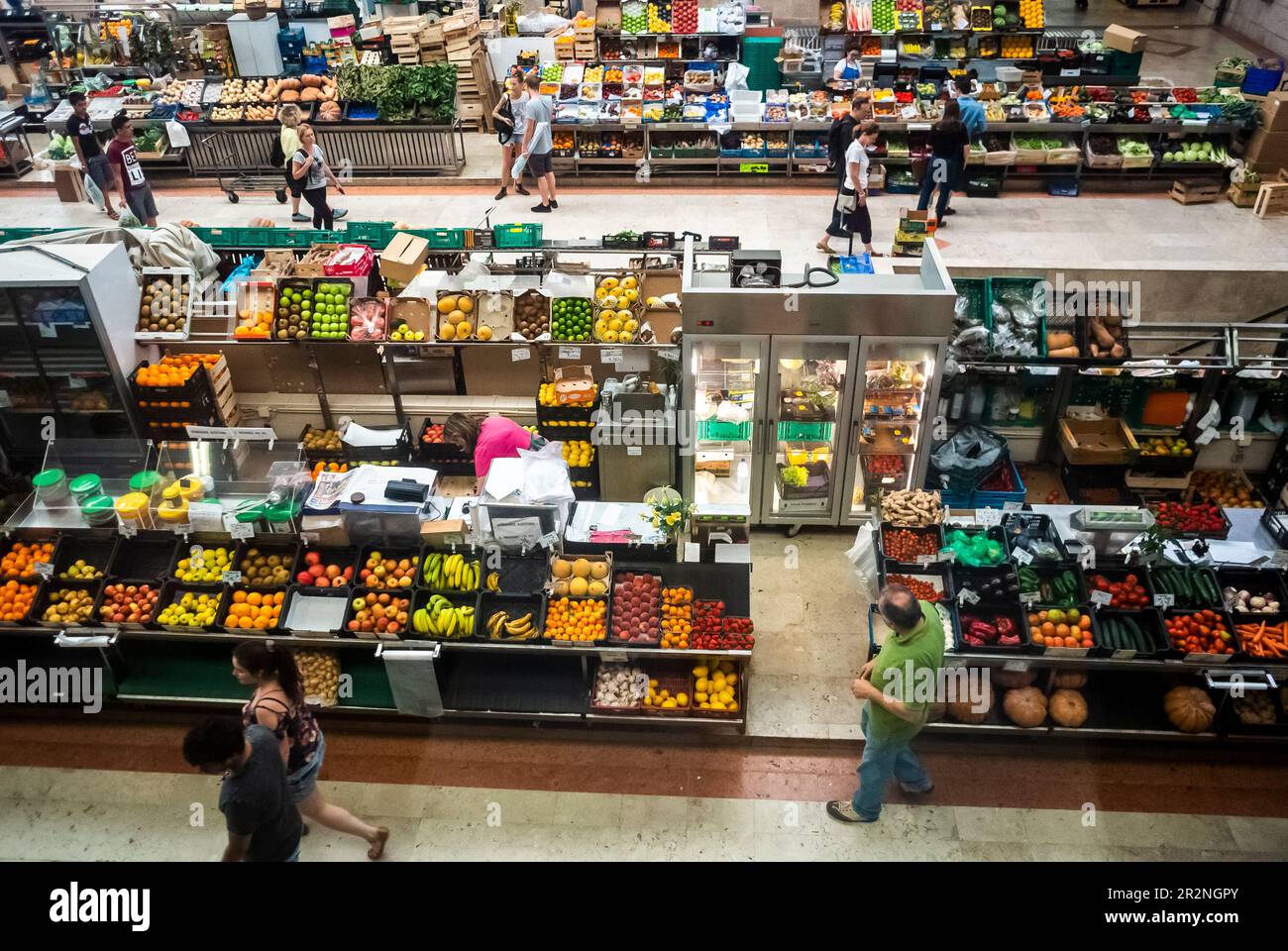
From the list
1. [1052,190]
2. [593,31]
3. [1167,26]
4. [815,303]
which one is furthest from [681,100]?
[1167,26]

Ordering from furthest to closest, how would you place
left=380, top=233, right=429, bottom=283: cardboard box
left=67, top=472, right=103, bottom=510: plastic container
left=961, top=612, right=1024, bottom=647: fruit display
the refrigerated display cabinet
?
left=380, top=233, right=429, bottom=283: cardboard box
the refrigerated display cabinet
left=67, top=472, right=103, bottom=510: plastic container
left=961, top=612, right=1024, bottom=647: fruit display

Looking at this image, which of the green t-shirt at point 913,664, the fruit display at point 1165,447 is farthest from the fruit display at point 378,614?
the fruit display at point 1165,447

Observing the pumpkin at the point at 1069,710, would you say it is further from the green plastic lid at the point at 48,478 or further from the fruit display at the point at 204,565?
the green plastic lid at the point at 48,478

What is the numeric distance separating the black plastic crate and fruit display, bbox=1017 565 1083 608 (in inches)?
222

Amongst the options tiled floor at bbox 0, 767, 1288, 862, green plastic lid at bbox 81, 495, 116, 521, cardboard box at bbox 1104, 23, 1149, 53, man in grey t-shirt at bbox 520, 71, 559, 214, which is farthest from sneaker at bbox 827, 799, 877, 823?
cardboard box at bbox 1104, 23, 1149, 53

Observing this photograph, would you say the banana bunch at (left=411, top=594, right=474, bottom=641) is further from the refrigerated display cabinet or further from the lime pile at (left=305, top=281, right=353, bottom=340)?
the refrigerated display cabinet

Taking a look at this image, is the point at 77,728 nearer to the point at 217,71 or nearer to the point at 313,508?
the point at 313,508

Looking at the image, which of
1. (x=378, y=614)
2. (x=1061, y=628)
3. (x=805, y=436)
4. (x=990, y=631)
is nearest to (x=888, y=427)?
(x=805, y=436)

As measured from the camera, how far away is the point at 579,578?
6.08 metres

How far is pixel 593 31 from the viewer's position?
606 inches

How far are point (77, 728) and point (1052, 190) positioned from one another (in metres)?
13.1

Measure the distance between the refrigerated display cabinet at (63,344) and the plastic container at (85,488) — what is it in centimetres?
156

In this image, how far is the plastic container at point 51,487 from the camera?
21.2 feet

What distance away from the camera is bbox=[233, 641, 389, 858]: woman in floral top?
4.67m
